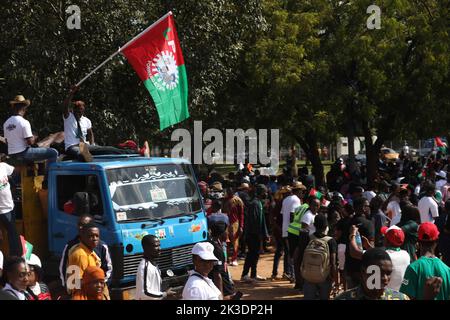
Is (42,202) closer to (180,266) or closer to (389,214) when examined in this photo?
(180,266)

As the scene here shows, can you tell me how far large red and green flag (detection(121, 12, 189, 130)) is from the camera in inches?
462

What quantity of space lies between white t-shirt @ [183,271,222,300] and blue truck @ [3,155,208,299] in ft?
11.4

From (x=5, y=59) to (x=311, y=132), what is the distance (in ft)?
36.7

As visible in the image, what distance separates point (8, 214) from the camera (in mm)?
8867

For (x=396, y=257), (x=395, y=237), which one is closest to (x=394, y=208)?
(x=395, y=237)

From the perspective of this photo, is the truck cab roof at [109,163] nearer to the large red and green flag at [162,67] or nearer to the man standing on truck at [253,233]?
the large red and green flag at [162,67]

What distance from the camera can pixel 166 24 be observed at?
12086 millimetres

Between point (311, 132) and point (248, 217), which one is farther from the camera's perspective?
point (311, 132)

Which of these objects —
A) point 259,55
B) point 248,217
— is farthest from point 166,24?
point 259,55

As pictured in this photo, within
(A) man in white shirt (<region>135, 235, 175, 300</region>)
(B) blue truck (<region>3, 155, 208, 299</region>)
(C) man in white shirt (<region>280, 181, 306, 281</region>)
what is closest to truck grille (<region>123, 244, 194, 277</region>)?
(B) blue truck (<region>3, 155, 208, 299</region>)

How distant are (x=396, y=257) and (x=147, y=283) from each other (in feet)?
8.37

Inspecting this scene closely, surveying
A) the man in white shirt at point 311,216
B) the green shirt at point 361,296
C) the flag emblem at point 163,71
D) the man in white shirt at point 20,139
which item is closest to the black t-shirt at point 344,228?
the man in white shirt at point 311,216

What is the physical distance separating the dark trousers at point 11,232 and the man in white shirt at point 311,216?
4407 mm

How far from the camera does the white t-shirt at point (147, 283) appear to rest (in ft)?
21.4
